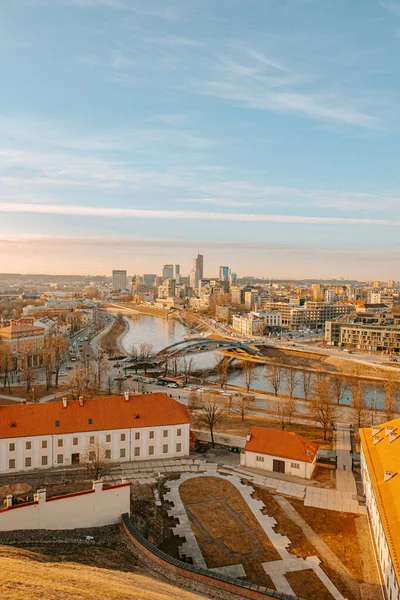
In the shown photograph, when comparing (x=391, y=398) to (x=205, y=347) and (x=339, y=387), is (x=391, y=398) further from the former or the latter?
(x=205, y=347)

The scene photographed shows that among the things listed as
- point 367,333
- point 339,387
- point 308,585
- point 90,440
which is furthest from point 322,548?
point 367,333

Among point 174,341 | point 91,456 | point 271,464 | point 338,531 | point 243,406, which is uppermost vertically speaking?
point 243,406

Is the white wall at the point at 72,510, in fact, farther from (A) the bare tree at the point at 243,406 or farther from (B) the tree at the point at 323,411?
(A) the bare tree at the point at 243,406

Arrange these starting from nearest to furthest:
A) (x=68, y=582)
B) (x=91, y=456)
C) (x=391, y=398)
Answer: (x=68, y=582) < (x=91, y=456) < (x=391, y=398)

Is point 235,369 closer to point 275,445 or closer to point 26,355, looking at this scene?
point 26,355

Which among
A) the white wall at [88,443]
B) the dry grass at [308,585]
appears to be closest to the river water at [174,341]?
the white wall at [88,443]

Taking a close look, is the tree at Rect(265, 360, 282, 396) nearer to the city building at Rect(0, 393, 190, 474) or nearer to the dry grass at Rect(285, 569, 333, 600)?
the city building at Rect(0, 393, 190, 474)

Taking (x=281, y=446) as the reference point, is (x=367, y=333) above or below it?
above
